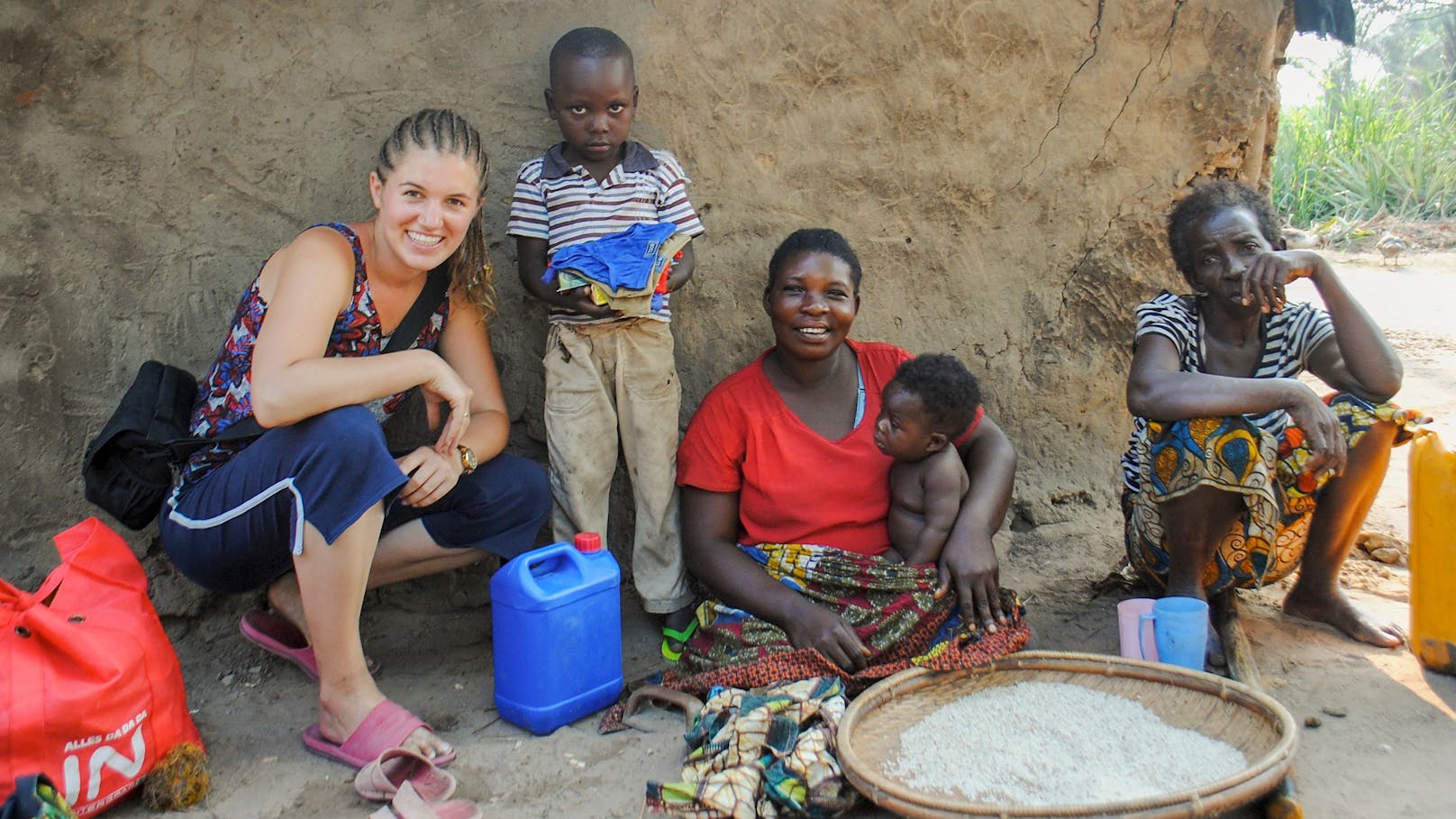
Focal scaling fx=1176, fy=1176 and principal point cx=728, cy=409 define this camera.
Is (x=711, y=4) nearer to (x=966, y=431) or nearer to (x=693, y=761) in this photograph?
(x=966, y=431)

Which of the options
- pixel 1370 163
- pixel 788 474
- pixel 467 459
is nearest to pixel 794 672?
pixel 788 474

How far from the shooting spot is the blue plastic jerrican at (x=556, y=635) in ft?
8.23

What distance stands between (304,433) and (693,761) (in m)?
1.00

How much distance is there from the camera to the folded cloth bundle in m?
2.71

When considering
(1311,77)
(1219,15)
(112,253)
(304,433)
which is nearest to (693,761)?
(304,433)

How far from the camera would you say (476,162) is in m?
2.50

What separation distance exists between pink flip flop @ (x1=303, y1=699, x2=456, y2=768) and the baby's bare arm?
1.14 m

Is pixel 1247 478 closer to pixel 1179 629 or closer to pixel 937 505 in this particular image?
pixel 1179 629

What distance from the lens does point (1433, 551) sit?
8.63 feet

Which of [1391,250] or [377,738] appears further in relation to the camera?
[1391,250]

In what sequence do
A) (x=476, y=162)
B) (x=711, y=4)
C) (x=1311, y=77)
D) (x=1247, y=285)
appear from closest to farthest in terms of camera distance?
(x=476, y=162)
(x=1247, y=285)
(x=711, y=4)
(x=1311, y=77)

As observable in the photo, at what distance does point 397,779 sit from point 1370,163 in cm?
1173

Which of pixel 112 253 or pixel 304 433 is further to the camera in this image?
pixel 112 253

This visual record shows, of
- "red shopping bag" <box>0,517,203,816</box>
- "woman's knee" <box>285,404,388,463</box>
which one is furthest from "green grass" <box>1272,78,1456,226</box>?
"red shopping bag" <box>0,517,203,816</box>
